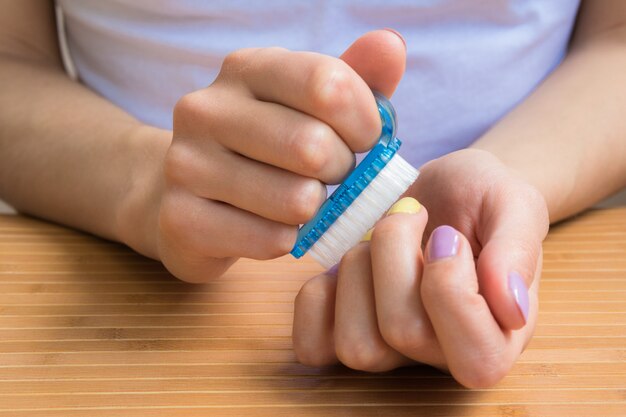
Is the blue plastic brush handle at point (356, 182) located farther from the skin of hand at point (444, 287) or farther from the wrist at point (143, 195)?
the wrist at point (143, 195)

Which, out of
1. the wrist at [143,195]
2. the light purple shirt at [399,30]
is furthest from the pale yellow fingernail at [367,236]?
the light purple shirt at [399,30]

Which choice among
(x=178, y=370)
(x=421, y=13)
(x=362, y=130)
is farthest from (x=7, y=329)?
(x=421, y=13)

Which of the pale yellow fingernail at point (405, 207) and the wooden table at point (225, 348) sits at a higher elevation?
the pale yellow fingernail at point (405, 207)

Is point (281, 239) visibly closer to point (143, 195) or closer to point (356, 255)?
point (356, 255)

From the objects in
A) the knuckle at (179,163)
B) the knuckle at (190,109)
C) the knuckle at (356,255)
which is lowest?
the knuckle at (356,255)

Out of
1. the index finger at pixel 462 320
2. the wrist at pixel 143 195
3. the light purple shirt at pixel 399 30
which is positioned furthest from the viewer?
the light purple shirt at pixel 399 30

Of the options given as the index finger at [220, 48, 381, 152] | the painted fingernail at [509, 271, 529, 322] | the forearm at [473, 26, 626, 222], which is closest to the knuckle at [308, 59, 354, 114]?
the index finger at [220, 48, 381, 152]

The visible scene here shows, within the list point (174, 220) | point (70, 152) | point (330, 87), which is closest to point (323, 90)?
point (330, 87)
